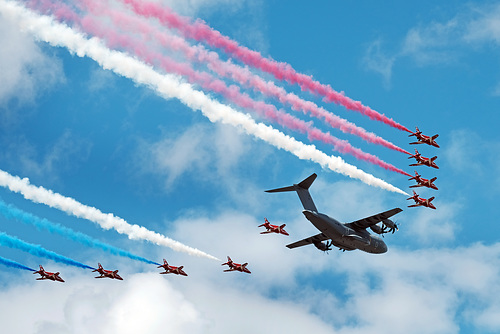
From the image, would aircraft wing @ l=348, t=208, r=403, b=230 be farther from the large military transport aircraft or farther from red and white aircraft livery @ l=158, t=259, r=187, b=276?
red and white aircraft livery @ l=158, t=259, r=187, b=276

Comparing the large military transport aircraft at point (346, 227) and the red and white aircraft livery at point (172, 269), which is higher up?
the large military transport aircraft at point (346, 227)

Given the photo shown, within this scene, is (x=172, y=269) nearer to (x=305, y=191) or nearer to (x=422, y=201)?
(x=305, y=191)

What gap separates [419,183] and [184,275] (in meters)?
18.7

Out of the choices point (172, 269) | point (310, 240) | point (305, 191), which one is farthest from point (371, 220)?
point (172, 269)

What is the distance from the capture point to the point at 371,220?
A: 2384 inches

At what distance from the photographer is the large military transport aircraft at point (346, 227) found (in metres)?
57.7

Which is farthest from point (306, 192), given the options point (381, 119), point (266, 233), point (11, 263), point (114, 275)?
point (11, 263)

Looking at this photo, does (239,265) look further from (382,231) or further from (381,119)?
(381,119)

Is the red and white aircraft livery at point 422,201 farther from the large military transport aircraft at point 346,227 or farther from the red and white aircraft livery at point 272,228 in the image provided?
the red and white aircraft livery at point 272,228

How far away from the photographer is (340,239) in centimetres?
5969

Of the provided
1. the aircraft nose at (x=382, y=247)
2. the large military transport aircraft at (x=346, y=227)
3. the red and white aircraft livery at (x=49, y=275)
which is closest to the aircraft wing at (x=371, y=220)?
the large military transport aircraft at (x=346, y=227)

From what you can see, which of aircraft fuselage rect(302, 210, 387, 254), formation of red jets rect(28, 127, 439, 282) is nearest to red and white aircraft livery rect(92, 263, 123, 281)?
formation of red jets rect(28, 127, 439, 282)

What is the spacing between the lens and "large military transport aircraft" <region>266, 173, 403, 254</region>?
57.7 m

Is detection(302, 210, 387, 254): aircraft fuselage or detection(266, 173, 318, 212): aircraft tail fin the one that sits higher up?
detection(266, 173, 318, 212): aircraft tail fin
